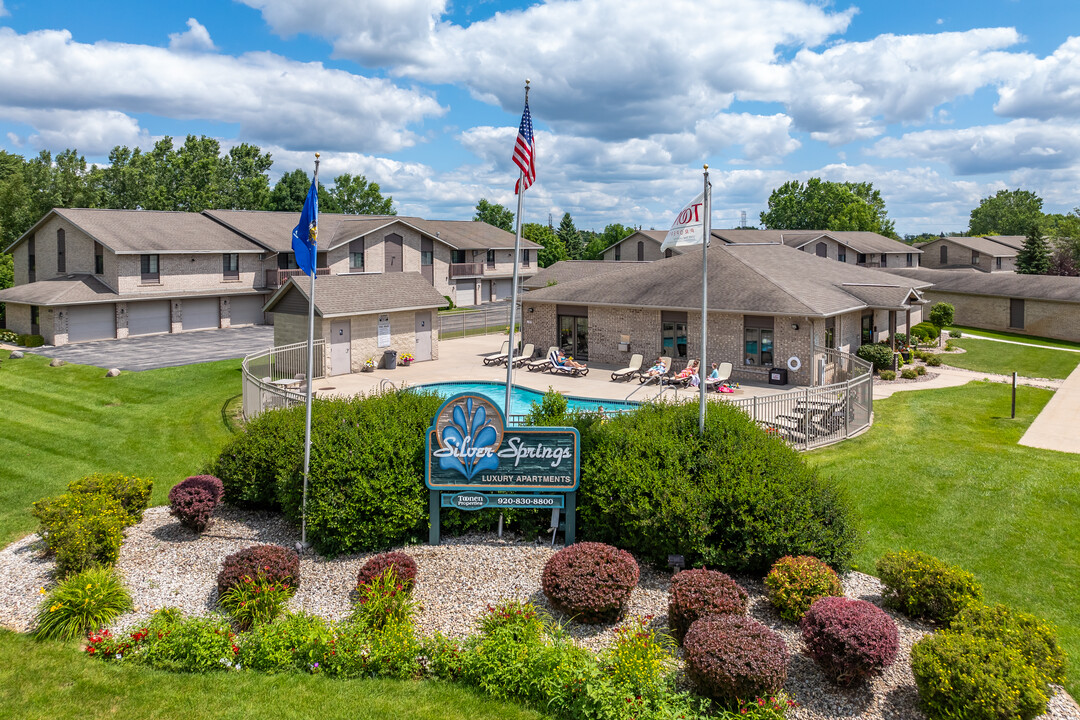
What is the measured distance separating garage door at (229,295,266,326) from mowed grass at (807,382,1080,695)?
4224cm

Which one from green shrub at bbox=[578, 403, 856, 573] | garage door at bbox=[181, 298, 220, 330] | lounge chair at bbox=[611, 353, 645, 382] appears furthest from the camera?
garage door at bbox=[181, 298, 220, 330]

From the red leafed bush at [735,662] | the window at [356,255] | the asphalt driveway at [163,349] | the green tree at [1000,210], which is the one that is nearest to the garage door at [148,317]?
the asphalt driveway at [163,349]

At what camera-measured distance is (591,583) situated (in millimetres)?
10211

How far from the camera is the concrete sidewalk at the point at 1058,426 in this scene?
2000 cm

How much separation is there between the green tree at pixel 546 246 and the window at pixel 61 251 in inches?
1971

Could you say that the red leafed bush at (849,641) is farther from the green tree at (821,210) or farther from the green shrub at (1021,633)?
the green tree at (821,210)

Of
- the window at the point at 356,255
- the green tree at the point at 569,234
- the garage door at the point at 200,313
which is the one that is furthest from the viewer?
the green tree at the point at 569,234

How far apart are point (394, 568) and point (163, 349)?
33965mm

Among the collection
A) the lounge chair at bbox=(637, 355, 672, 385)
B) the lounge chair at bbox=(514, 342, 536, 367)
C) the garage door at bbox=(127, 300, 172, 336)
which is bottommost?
the lounge chair at bbox=(637, 355, 672, 385)

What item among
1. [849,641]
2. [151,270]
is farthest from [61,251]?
[849,641]

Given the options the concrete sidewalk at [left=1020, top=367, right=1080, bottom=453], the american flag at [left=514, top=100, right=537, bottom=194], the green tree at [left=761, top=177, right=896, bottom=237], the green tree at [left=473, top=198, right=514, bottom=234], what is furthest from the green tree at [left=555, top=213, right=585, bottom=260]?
the american flag at [left=514, top=100, right=537, bottom=194]

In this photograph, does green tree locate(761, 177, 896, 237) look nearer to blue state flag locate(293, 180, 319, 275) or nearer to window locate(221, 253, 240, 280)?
window locate(221, 253, 240, 280)

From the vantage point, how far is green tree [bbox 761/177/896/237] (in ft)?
366

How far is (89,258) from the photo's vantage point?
44.2 metres
